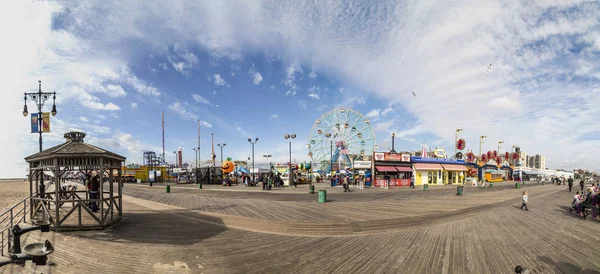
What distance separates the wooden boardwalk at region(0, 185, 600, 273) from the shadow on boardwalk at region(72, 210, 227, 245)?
36 millimetres

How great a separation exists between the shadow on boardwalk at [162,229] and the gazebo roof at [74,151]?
2996mm

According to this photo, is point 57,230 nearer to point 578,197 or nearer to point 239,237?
point 239,237

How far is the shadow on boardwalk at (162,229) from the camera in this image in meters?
9.04

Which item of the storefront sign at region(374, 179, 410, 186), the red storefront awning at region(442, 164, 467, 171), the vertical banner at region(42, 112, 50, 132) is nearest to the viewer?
the vertical banner at region(42, 112, 50, 132)

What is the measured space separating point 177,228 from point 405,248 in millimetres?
9014

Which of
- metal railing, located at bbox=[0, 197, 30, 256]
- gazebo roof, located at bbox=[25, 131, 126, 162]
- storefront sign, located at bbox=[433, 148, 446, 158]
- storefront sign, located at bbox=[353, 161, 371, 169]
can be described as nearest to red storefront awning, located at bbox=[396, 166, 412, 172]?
storefront sign, located at bbox=[353, 161, 371, 169]

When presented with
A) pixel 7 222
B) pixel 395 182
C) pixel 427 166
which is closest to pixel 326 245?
pixel 7 222

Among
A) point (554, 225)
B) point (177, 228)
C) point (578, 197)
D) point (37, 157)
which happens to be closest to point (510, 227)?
point (554, 225)

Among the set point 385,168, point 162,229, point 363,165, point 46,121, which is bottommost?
point 385,168

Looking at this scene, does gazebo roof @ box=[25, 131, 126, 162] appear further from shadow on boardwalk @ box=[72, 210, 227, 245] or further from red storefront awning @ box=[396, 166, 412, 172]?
red storefront awning @ box=[396, 166, 412, 172]

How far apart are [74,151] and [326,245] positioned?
1040 cm

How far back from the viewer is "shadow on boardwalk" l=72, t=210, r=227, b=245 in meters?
9.04

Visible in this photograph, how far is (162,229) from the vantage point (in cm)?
1042

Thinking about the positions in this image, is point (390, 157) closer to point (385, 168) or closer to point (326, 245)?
point (385, 168)
